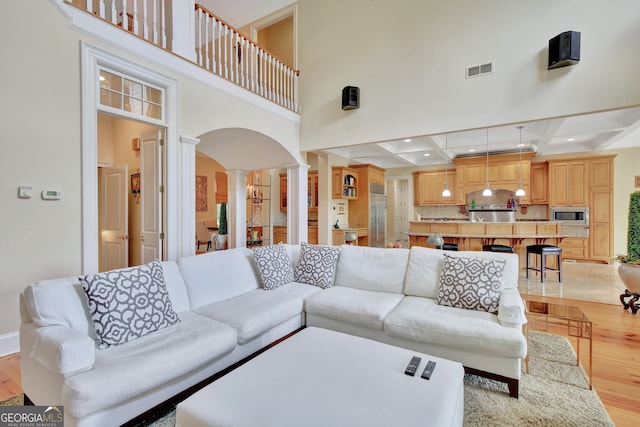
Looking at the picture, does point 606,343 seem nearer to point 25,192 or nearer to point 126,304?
point 126,304

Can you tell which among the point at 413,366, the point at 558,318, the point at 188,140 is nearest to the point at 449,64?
the point at 558,318

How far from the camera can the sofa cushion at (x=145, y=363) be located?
144 centimetres

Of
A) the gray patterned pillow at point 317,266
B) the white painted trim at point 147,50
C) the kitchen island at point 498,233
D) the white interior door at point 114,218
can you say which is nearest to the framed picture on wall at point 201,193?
the white interior door at point 114,218

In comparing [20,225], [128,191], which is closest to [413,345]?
[20,225]

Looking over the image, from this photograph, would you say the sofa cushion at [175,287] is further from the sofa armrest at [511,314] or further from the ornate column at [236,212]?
the ornate column at [236,212]

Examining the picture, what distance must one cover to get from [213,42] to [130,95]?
155 centimetres

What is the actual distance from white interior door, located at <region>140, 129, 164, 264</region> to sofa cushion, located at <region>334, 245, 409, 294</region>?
7.44ft

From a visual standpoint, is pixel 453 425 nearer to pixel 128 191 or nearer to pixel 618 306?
pixel 618 306

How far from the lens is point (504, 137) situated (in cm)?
648

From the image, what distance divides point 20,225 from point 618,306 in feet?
21.9

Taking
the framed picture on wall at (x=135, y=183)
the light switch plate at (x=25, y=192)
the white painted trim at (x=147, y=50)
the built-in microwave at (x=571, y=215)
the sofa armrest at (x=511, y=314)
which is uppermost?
the white painted trim at (x=147, y=50)

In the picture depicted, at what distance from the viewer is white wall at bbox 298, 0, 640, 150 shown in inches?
143

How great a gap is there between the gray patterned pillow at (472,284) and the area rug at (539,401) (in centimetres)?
55

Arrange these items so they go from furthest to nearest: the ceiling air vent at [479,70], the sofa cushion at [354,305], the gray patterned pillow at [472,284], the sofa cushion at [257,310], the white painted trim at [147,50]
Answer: the ceiling air vent at [479,70], the white painted trim at [147,50], the sofa cushion at [354,305], the gray patterned pillow at [472,284], the sofa cushion at [257,310]
